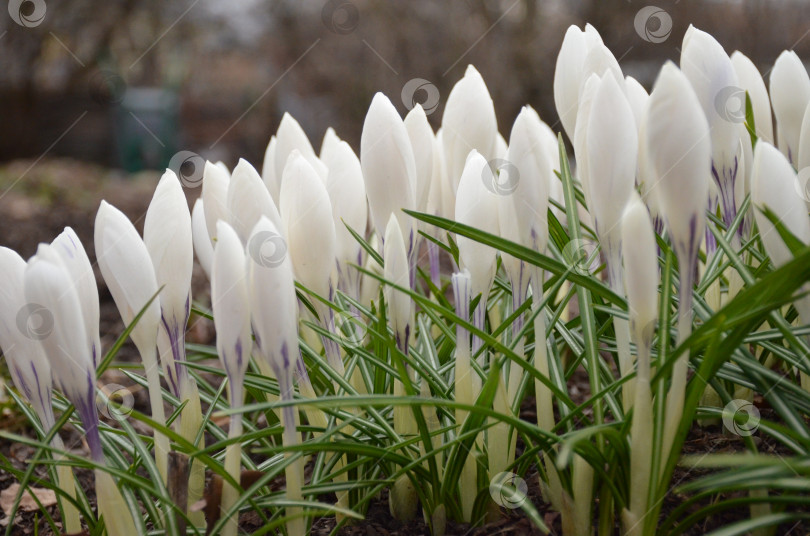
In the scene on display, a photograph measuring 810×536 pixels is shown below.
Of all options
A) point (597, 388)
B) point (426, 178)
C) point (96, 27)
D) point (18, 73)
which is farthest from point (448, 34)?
point (597, 388)

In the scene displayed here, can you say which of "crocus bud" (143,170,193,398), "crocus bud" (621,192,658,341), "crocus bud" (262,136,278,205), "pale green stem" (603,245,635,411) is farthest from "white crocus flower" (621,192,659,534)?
"crocus bud" (262,136,278,205)

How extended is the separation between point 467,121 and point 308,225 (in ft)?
1.27

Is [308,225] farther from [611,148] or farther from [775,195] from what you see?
[775,195]

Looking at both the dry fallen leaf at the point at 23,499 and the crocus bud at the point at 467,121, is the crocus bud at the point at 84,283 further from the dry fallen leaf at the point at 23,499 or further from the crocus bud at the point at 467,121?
the dry fallen leaf at the point at 23,499

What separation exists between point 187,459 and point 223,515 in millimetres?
91

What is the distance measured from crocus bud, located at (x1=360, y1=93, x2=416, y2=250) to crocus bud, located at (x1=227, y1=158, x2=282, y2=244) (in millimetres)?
162

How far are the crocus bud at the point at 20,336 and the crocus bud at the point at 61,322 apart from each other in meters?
0.05

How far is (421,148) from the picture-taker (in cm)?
138

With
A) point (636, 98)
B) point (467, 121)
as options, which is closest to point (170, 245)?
point (467, 121)

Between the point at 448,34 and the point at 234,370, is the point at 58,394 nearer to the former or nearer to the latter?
the point at 234,370

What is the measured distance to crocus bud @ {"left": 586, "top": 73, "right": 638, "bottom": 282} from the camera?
0.96 metres

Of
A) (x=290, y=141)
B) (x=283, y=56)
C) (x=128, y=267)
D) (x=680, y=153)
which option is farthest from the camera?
(x=283, y=56)

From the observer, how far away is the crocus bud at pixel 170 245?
3.71 ft

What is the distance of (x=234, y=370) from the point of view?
1.01 m
